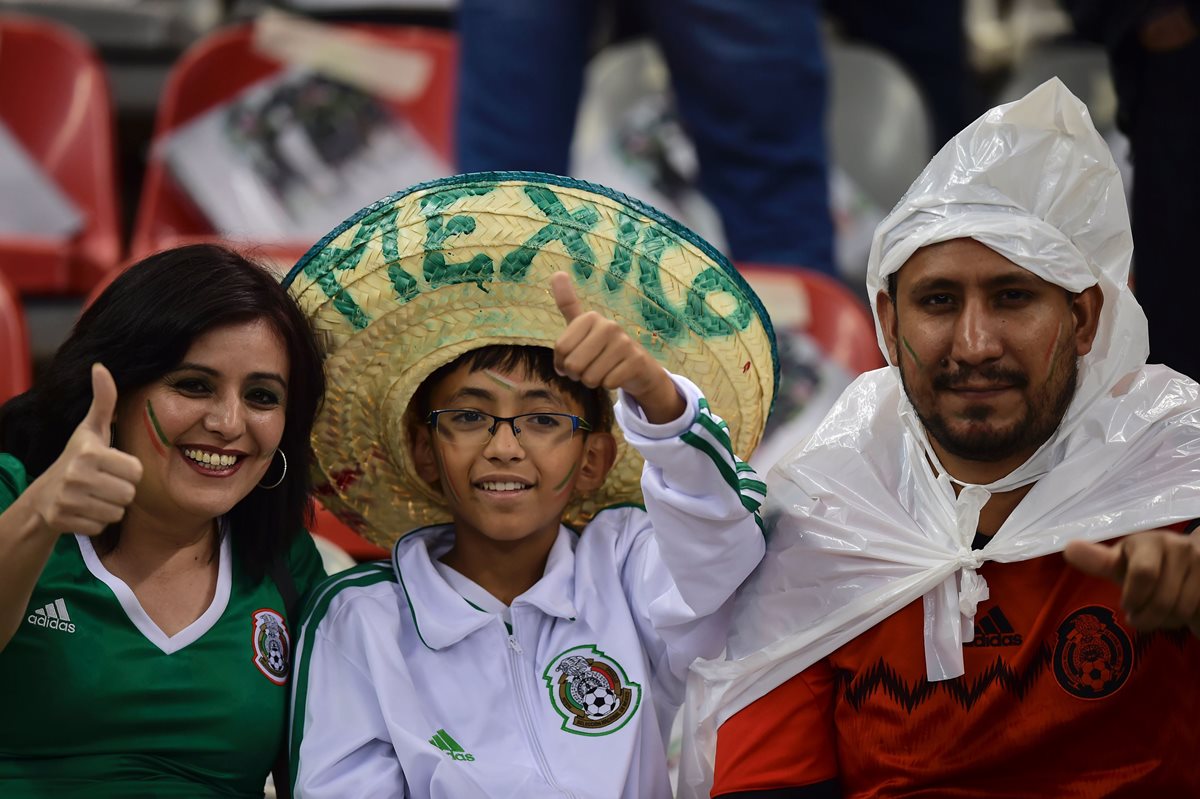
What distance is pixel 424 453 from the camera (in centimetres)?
235

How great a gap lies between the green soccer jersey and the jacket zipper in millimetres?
328

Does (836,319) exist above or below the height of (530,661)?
above

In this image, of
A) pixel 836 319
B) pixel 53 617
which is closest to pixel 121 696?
pixel 53 617

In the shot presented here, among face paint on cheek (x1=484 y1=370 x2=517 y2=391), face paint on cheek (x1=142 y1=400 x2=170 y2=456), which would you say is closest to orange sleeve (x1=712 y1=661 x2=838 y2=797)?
face paint on cheek (x1=484 y1=370 x2=517 y2=391)

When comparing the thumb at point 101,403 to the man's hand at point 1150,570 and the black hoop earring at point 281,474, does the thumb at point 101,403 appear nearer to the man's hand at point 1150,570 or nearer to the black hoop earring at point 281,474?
the black hoop earring at point 281,474

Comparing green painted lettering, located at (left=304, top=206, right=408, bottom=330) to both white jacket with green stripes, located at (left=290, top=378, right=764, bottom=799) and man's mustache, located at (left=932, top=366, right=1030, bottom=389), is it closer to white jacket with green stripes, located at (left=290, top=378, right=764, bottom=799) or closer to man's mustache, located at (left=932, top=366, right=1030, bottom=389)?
white jacket with green stripes, located at (left=290, top=378, right=764, bottom=799)

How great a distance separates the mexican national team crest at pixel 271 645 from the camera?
2172mm

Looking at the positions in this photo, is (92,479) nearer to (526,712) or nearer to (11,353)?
(526,712)

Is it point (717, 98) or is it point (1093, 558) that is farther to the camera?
point (717, 98)

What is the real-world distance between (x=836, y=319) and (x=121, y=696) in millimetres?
1861

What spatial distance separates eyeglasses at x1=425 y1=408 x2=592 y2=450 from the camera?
2205 millimetres

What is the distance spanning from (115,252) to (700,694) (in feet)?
8.45

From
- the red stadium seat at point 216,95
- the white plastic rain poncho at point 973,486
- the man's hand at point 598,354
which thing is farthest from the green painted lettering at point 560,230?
the red stadium seat at point 216,95

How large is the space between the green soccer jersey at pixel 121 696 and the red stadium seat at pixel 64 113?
231 cm
